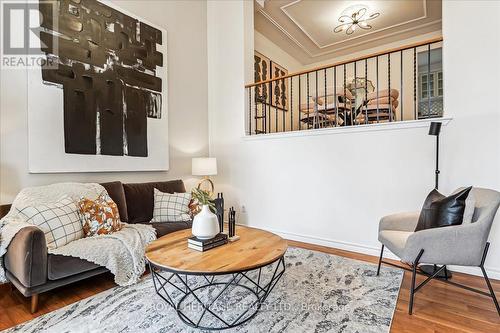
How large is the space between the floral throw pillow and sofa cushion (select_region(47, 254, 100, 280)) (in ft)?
1.19

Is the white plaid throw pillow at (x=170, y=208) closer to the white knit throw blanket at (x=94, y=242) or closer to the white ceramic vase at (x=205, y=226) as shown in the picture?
the white knit throw blanket at (x=94, y=242)

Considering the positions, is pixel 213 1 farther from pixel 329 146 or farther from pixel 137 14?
pixel 329 146

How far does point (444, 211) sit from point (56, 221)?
10.1 feet

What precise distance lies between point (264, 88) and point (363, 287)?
13.3 feet

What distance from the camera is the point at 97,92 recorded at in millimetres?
3016

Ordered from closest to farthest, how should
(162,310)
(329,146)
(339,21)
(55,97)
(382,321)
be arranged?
(382,321) → (162,310) → (55,97) → (329,146) → (339,21)

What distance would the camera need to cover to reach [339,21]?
4.95 m

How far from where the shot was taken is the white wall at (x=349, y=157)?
2508 millimetres

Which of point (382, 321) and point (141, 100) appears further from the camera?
point (141, 100)

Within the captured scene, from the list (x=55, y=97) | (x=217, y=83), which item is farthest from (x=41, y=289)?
(x=217, y=83)

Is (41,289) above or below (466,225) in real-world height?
below

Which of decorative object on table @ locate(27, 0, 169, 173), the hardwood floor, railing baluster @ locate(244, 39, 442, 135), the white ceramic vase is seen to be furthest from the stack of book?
railing baluster @ locate(244, 39, 442, 135)

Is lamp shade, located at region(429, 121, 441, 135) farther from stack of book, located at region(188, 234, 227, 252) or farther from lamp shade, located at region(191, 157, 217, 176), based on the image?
lamp shade, located at region(191, 157, 217, 176)

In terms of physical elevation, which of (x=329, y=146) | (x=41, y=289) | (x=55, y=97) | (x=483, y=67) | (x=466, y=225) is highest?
(x=483, y=67)
